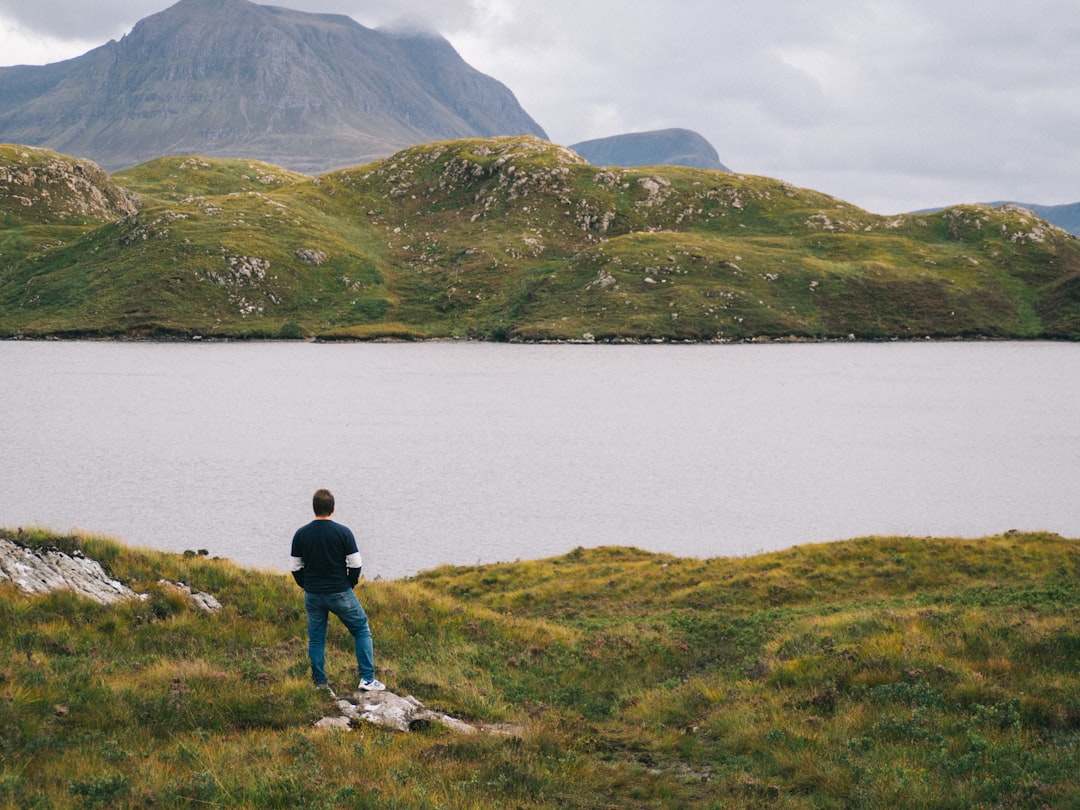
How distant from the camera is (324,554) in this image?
50.0 ft

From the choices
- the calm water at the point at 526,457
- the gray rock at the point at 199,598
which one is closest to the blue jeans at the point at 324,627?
the gray rock at the point at 199,598

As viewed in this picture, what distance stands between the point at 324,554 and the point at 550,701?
680 centimetres

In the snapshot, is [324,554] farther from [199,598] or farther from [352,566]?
[199,598]

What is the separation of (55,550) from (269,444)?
145ft

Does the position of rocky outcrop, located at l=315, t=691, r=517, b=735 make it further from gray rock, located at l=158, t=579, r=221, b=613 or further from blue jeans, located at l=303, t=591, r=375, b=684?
gray rock, located at l=158, t=579, r=221, b=613

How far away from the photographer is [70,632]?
16656 mm

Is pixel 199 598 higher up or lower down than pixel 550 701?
higher up

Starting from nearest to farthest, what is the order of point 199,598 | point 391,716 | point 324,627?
point 391,716
point 324,627
point 199,598

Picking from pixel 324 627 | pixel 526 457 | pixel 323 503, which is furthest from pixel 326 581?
pixel 526 457

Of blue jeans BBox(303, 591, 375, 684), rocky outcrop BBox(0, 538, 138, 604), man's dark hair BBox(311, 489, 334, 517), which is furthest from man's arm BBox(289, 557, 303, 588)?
rocky outcrop BBox(0, 538, 138, 604)

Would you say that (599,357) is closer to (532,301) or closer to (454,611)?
(532,301)

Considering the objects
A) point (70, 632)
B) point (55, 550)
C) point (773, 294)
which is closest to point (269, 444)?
point (55, 550)

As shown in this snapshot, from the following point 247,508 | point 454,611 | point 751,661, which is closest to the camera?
point 751,661

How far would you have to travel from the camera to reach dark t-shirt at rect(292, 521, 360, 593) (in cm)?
1520
